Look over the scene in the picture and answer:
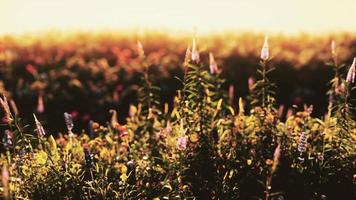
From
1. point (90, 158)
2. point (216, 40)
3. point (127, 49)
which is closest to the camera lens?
point (90, 158)

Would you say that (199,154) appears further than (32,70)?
No

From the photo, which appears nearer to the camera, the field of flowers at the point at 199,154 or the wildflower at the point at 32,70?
the field of flowers at the point at 199,154

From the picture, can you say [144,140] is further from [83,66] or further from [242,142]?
[83,66]

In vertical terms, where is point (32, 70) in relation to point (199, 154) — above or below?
below

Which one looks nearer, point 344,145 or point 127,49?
point 344,145

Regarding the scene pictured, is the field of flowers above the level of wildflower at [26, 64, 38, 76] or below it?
above

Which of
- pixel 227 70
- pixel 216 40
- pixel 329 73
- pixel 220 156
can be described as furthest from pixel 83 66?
pixel 220 156

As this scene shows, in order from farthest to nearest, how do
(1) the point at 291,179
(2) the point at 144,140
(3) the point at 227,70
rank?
(3) the point at 227,70
(2) the point at 144,140
(1) the point at 291,179

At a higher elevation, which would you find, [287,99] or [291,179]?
[291,179]

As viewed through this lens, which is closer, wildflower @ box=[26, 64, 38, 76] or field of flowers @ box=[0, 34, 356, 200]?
field of flowers @ box=[0, 34, 356, 200]

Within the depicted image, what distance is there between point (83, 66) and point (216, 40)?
385 centimetres

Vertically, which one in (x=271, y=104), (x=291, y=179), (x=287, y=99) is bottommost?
(x=287, y=99)

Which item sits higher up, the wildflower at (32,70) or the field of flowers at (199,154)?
the field of flowers at (199,154)

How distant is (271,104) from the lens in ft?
18.8
